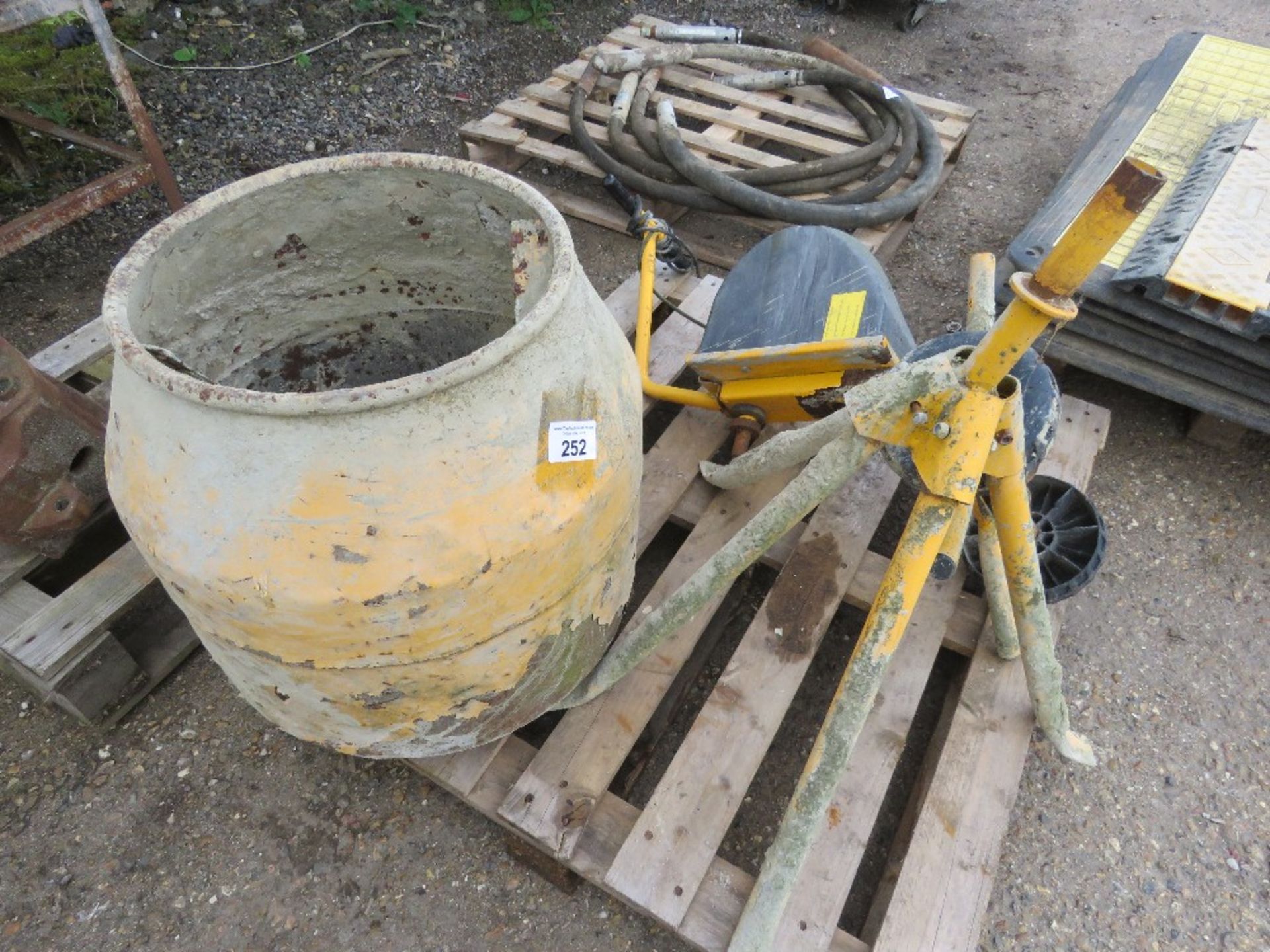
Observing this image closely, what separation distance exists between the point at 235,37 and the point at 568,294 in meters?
3.74

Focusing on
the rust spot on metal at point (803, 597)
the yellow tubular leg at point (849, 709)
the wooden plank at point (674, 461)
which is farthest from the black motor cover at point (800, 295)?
the yellow tubular leg at point (849, 709)

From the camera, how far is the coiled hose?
8.82ft

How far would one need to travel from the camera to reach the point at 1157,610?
6.98 ft

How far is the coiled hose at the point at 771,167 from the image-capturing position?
2688 millimetres

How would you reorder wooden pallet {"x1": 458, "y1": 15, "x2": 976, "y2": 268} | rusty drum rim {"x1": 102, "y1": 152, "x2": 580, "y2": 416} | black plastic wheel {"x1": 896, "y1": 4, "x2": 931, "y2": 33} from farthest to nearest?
black plastic wheel {"x1": 896, "y1": 4, "x2": 931, "y2": 33}, wooden pallet {"x1": 458, "y1": 15, "x2": 976, "y2": 268}, rusty drum rim {"x1": 102, "y1": 152, "x2": 580, "y2": 416}

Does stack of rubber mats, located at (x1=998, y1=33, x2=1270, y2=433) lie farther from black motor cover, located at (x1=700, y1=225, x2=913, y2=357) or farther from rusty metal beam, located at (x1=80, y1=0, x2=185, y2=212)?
rusty metal beam, located at (x1=80, y1=0, x2=185, y2=212)

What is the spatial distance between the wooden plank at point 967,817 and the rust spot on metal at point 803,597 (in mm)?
357

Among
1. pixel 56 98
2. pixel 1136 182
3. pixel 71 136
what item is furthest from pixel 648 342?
pixel 56 98

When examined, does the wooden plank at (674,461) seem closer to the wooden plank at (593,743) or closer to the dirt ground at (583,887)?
the wooden plank at (593,743)

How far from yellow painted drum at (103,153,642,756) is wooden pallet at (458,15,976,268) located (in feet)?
5.23

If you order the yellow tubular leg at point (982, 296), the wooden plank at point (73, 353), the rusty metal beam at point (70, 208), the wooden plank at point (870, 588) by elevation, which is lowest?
the wooden plank at point (870, 588)

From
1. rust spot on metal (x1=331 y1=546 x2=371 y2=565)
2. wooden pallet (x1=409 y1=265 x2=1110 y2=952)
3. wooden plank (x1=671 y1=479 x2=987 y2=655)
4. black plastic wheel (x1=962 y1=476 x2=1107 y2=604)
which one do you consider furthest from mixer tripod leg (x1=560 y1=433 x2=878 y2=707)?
black plastic wheel (x1=962 y1=476 x2=1107 y2=604)

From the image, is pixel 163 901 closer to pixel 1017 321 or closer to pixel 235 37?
pixel 1017 321

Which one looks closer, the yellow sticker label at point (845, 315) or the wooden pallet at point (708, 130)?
the yellow sticker label at point (845, 315)
